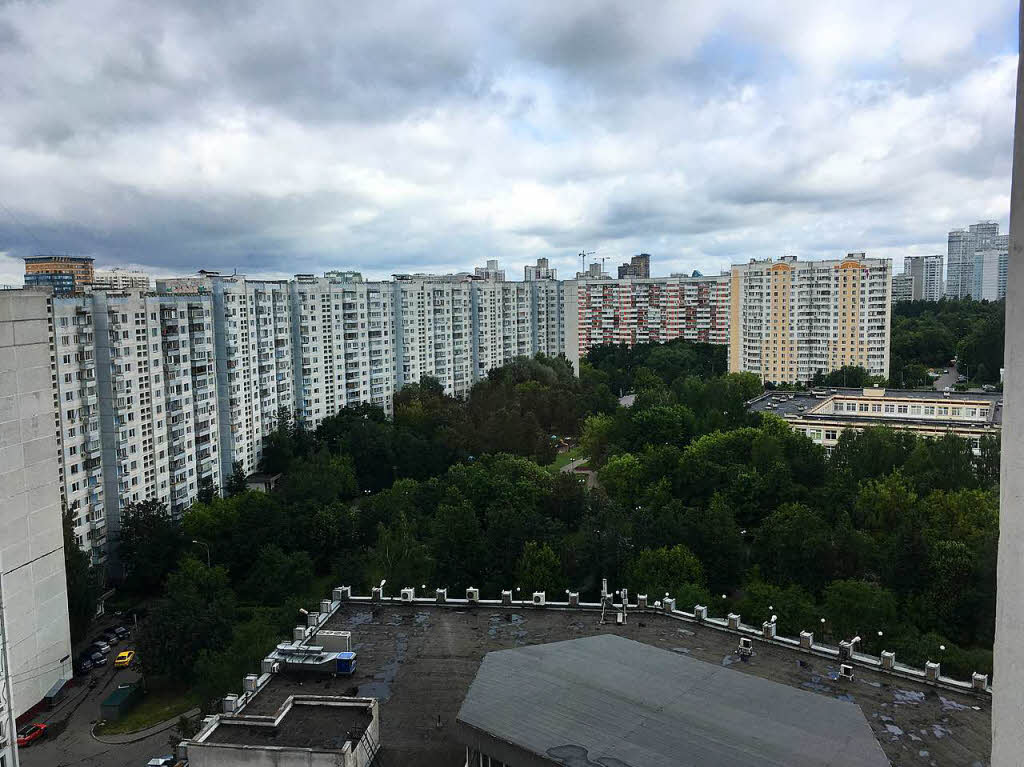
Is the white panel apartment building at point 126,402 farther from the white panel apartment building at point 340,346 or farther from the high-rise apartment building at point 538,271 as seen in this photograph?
the high-rise apartment building at point 538,271

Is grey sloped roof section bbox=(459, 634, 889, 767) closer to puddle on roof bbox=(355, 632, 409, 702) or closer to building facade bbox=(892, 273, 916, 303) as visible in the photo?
puddle on roof bbox=(355, 632, 409, 702)

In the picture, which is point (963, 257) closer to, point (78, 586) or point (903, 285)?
point (903, 285)

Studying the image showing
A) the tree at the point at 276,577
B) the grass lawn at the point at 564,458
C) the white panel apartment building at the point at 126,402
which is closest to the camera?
the tree at the point at 276,577

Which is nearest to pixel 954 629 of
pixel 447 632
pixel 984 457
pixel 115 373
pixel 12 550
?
pixel 984 457

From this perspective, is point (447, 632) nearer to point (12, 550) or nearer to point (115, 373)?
point (12, 550)

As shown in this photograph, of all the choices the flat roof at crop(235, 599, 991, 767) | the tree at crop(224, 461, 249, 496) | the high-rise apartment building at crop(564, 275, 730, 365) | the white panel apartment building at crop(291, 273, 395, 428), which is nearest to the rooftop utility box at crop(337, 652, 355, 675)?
the flat roof at crop(235, 599, 991, 767)

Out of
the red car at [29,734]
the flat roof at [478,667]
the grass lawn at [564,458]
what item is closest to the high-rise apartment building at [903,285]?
the grass lawn at [564,458]
